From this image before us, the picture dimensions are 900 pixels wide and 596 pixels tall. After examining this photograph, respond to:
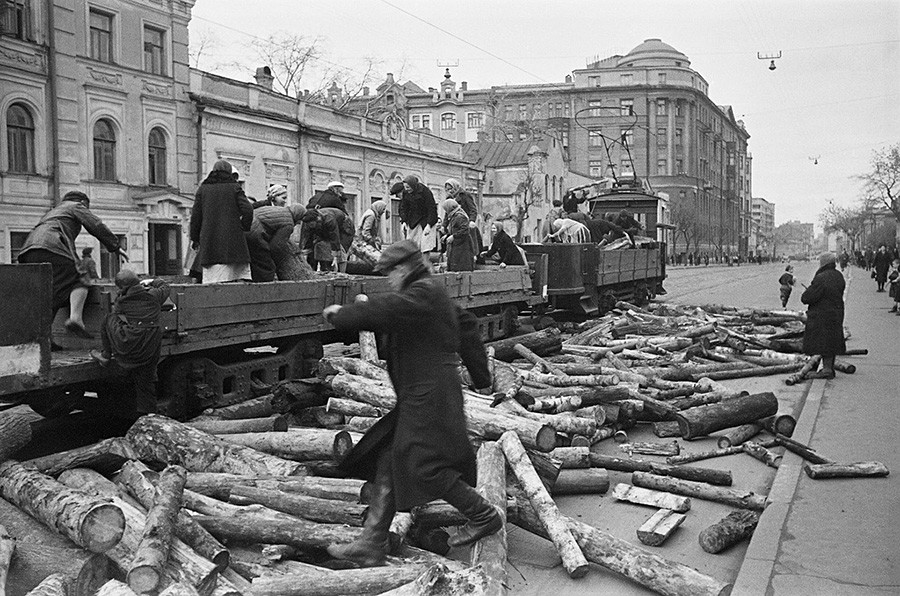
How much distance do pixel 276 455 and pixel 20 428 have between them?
1963 mm

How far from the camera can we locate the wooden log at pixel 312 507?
5.66 m

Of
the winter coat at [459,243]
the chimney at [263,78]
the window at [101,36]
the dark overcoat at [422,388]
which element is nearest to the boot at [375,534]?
the dark overcoat at [422,388]

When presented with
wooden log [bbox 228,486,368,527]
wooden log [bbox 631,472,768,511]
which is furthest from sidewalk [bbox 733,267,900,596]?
wooden log [bbox 228,486,368,527]

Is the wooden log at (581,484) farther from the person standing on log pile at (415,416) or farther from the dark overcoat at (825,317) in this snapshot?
the dark overcoat at (825,317)

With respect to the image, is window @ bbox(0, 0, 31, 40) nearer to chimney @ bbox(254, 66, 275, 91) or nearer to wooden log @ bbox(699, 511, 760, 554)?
chimney @ bbox(254, 66, 275, 91)

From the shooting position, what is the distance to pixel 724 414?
9.03m

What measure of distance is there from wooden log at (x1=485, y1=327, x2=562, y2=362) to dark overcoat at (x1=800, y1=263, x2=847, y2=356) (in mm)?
3708

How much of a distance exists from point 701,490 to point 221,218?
5661mm

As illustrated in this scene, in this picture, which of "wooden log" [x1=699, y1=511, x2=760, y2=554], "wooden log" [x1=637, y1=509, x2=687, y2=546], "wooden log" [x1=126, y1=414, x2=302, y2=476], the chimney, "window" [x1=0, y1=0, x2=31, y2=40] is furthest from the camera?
the chimney

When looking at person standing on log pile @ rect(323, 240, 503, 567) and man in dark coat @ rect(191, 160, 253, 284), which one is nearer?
person standing on log pile @ rect(323, 240, 503, 567)

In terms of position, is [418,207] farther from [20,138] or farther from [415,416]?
[20,138]

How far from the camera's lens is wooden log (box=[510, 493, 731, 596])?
4996 mm

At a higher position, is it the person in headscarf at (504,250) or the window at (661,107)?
A: the window at (661,107)

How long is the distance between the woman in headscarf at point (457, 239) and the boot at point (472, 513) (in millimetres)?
9680
